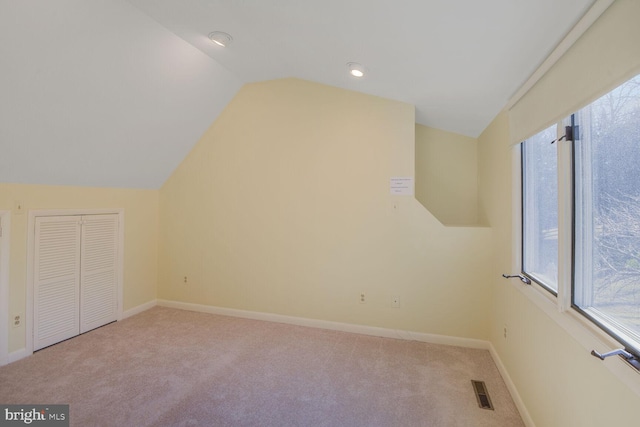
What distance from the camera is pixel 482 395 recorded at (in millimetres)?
2221

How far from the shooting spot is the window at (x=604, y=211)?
1112mm

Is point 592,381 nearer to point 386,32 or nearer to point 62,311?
point 386,32

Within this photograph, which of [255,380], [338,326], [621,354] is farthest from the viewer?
[338,326]

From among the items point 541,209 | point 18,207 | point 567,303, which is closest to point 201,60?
point 18,207

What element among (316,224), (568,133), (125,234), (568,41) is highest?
(568,41)

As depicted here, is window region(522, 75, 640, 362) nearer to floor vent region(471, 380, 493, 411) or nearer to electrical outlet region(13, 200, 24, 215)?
floor vent region(471, 380, 493, 411)

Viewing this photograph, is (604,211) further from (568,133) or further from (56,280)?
(56,280)

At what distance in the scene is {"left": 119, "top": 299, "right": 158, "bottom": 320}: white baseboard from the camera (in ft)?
12.0

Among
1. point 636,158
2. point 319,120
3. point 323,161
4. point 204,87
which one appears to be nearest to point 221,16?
point 204,87

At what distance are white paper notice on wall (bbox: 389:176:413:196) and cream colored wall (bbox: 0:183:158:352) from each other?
10.3 ft

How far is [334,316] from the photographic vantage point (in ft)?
11.0

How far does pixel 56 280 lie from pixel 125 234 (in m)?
0.85

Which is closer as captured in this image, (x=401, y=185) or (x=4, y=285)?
(x=4, y=285)

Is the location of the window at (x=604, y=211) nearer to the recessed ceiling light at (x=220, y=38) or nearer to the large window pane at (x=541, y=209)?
the large window pane at (x=541, y=209)
